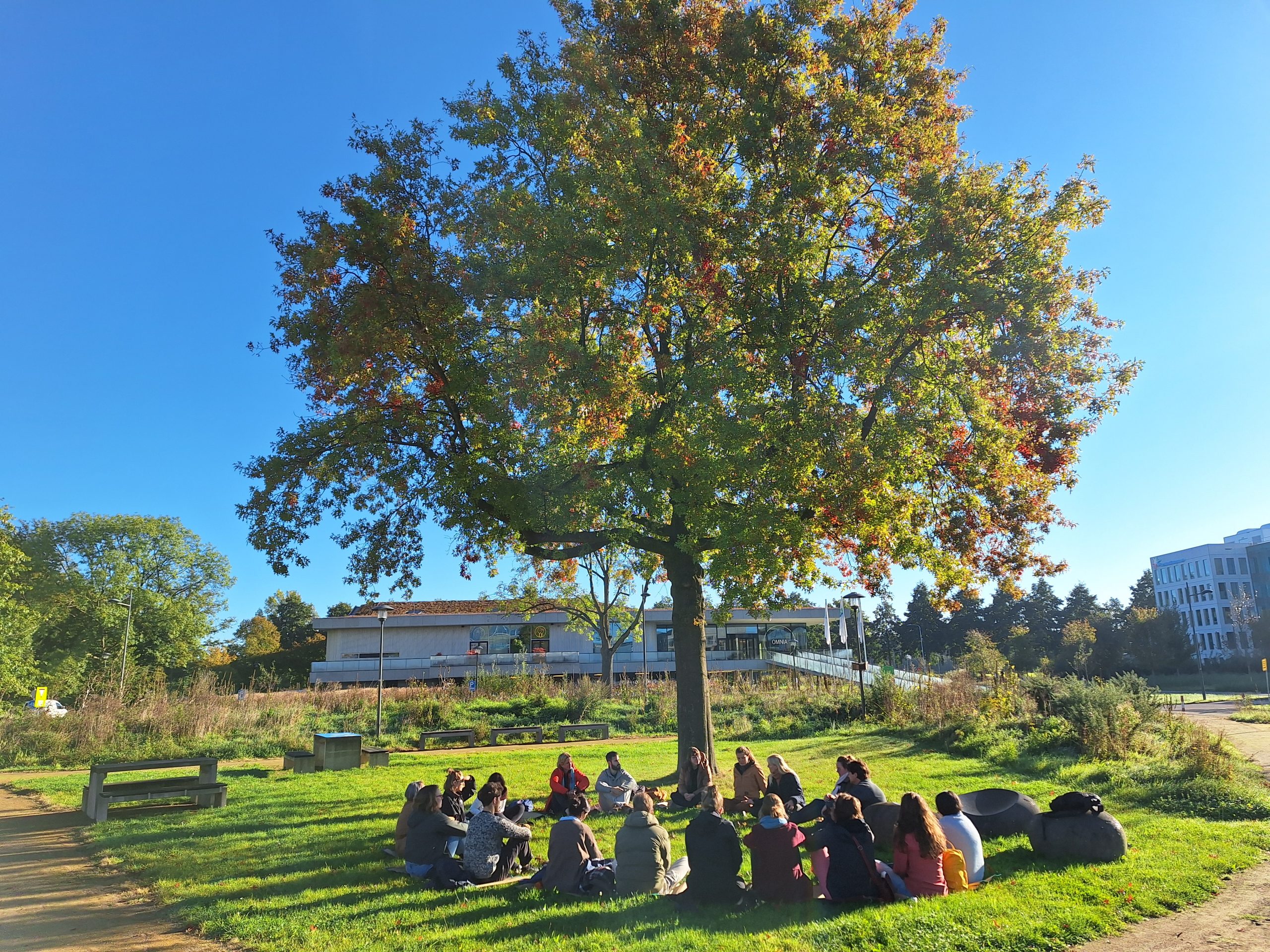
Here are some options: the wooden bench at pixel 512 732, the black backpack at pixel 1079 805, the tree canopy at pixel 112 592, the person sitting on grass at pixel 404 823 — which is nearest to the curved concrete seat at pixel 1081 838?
the black backpack at pixel 1079 805

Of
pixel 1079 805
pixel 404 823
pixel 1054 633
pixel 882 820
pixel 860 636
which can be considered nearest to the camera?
pixel 1079 805

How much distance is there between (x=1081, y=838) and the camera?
813 cm

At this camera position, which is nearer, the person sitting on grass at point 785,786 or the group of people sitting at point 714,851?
the group of people sitting at point 714,851

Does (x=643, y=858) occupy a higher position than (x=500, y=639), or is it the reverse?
(x=500, y=639)

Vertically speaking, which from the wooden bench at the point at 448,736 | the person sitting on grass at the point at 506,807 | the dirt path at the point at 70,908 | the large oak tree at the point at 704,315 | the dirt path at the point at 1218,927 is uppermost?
the large oak tree at the point at 704,315

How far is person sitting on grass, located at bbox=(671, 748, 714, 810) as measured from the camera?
11547 millimetres

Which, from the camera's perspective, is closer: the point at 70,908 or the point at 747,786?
the point at 70,908

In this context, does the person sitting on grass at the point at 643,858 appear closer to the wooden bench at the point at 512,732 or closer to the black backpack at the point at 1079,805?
the black backpack at the point at 1079,805

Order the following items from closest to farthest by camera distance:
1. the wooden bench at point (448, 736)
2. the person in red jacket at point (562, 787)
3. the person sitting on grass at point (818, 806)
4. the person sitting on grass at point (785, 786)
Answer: the person sitting on grass at point (818, 806)
the person sitting on grass at point (785, 786)
the person in red jacket at point (562, 787)
the wooden bench at point (448, 736)

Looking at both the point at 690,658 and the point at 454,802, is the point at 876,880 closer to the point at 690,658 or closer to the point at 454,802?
the point at 454,802

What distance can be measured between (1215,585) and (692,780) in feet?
300

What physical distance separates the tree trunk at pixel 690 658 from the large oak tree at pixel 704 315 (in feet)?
0.71

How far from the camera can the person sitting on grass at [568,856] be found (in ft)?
23.9

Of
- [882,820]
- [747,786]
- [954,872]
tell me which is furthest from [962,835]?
[747,786]
